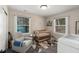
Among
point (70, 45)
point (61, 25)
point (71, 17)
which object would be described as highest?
point (71, 17)

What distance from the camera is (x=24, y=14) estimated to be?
1.06m

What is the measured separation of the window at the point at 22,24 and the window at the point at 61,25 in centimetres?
48

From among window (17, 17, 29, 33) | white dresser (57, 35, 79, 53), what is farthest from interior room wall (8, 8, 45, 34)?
white dresser (57, 35, 79, 53)

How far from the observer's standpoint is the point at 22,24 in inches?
43.5

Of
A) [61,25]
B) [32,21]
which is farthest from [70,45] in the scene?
[32,21]

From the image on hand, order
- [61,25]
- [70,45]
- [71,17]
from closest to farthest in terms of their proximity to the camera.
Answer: [70,45] < [71,17] < [61,25]

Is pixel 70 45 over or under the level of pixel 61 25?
under

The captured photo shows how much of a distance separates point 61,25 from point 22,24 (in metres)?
0.64

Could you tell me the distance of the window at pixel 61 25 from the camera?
1116 mm

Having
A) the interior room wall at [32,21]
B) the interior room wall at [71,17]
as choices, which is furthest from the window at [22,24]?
A: the interior room wall at [71,17]

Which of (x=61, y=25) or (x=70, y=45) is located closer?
(x=70, y=45)

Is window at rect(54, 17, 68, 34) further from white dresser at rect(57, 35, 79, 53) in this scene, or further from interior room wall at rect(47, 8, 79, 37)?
white dresser at rect(57, 35, 79, 53)

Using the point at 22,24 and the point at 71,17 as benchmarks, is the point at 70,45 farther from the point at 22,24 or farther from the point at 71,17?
the point at 22,24

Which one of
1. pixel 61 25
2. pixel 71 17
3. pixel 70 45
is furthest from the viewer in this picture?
pixel 61 25
